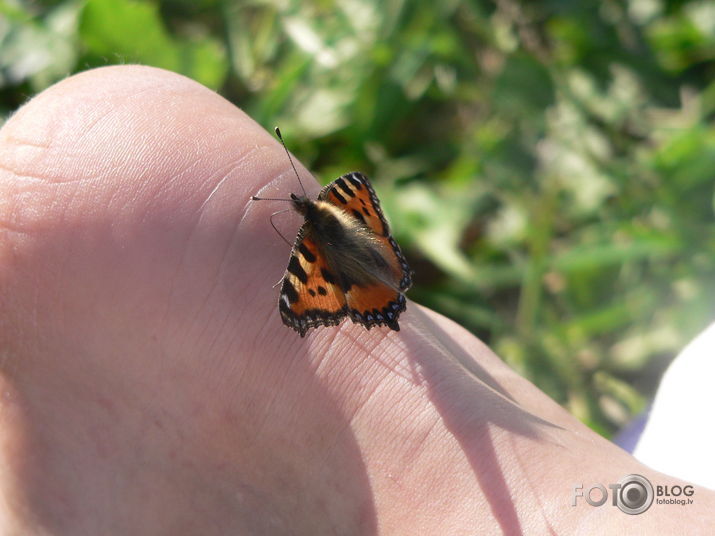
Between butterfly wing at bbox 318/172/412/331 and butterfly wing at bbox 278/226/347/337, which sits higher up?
butterfly wing at bbox 318/172/412/331

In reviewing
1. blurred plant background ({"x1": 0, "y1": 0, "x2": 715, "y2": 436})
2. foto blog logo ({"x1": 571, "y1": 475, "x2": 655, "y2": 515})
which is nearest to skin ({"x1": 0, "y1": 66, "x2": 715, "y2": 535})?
foto blog logo ({"x1": 571, "y1": 475, "x2": 655, "y2": 515})

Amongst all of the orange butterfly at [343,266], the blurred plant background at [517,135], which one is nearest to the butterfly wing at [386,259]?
the orange butterfly at [343,266]

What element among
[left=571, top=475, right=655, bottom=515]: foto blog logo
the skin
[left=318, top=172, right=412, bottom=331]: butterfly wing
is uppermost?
[left=318, top=172, right=412, bottom=331]: butterfly wing

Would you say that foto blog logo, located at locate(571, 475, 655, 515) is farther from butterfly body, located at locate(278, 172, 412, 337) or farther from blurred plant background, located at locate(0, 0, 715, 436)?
blurred plant background, located at locate(0, 0, 715, 436)

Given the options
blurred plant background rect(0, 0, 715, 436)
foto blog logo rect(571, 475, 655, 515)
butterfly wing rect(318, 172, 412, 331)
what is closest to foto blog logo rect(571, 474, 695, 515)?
foto blog logo rect(571, 475, 655, 515)

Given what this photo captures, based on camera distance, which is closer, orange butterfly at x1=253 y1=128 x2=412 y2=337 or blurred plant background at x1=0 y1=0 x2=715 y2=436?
orange butterfly at x1=253 y1=128 x2=412 y2=337

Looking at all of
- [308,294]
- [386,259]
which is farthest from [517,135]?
[308,294]

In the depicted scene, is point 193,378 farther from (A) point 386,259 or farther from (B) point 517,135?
(B) point 517,135
